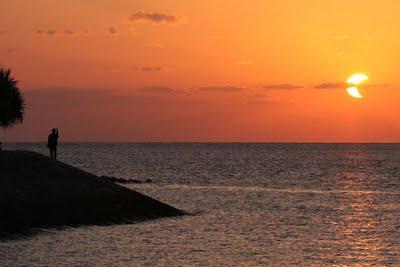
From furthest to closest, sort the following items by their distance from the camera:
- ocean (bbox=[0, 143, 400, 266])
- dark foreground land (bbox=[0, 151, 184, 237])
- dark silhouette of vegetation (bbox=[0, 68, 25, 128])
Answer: dark silhouette of vegetation (bbox=[0, 68, 25, 128])
dark foreground land (bbox=[0, 151, 184, 237])
ocean (bbox=[0, 143, 400, 266])

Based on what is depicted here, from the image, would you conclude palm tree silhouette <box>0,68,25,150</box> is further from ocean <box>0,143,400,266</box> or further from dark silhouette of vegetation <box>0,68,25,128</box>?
ocean <box>0,143,400,266</box>

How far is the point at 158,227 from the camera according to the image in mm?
49125

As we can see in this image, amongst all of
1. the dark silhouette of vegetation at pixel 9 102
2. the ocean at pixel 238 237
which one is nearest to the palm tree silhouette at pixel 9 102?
the dark silhouette of vegetation at pixel 9 102

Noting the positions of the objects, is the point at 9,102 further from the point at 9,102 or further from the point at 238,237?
the point at 238,237

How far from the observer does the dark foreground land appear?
44.2m

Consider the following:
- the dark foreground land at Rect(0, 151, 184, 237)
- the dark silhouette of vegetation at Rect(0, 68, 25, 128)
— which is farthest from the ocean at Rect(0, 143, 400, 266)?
the dark silhouette of vegetation at Rect(0, 68, 25, 128)

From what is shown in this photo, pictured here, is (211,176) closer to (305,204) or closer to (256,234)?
(305,204)

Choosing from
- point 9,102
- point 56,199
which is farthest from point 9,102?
point 56,199

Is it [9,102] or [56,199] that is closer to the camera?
[56,199]

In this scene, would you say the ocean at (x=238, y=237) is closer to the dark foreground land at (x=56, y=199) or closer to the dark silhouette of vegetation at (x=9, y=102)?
the dark foreground land at (x=56, y=199)

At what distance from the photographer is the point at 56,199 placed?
156ft

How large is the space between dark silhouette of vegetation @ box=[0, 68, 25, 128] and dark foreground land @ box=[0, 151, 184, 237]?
13471mm

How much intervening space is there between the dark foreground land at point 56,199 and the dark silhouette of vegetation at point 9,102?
44.2ft

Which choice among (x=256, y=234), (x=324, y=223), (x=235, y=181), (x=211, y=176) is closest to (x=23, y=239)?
(x=256, y=234)
